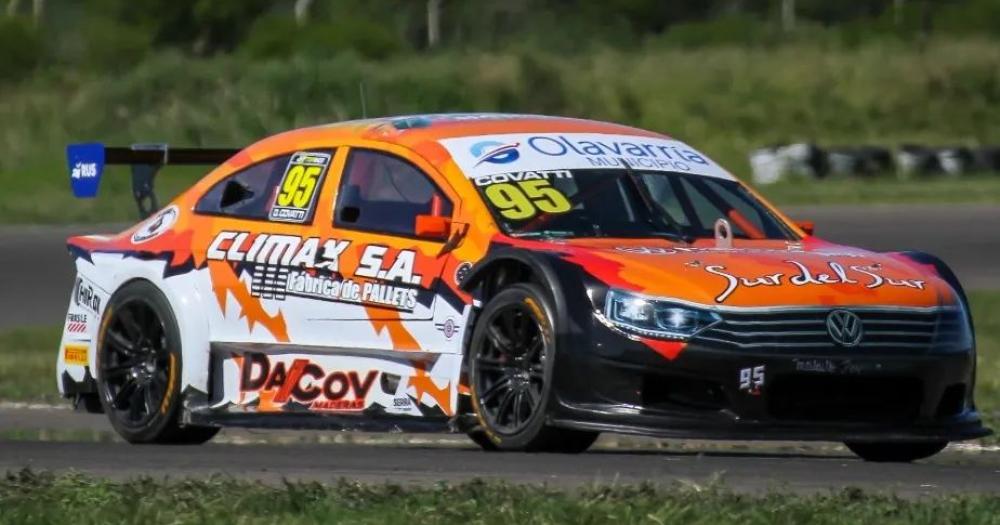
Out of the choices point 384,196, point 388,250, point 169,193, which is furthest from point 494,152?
point 169,193

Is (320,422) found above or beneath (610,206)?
beneath

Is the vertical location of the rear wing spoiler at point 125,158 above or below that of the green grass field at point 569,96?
above

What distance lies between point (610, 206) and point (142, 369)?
6.78 ft

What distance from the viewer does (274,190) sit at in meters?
9.53

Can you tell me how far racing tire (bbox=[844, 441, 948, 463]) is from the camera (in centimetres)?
859

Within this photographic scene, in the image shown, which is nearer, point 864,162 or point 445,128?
point 445,128

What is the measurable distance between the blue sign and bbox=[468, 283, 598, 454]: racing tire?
2858mm

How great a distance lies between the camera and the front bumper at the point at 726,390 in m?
7.86

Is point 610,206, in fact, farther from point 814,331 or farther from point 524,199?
point 814,331

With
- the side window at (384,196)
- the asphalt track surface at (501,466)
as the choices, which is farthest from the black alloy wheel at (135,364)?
the side window at (384,196)

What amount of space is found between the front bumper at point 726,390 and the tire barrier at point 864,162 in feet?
74.8

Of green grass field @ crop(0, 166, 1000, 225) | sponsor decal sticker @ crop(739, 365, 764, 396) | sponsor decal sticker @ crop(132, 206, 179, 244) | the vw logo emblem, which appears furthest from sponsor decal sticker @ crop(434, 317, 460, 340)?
green grass field @ crop(0, 166, 1000, 225)

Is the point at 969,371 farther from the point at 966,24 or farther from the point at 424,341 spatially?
the point at 966,24

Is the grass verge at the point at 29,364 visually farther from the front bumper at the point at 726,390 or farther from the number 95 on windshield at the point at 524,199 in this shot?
the front bumper at the point at 726,390
